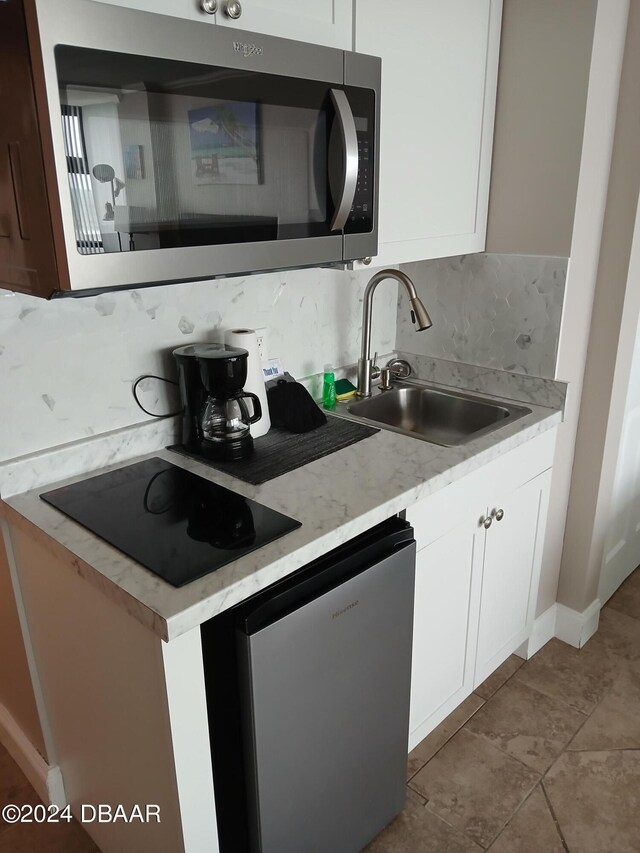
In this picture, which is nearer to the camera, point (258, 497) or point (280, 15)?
point (280, 15)

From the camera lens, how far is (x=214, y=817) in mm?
1243

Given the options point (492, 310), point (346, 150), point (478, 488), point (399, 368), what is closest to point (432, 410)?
point (399, 368)

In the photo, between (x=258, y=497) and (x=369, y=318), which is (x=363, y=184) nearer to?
(x=369, y=318)

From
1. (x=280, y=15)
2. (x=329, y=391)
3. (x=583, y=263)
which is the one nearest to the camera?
(x=280, y=15)

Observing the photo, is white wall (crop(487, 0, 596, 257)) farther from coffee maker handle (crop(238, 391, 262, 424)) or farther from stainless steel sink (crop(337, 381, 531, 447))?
coffee maker handle (crop(238, 391, 262, 424))

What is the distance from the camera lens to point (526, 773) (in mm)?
1821

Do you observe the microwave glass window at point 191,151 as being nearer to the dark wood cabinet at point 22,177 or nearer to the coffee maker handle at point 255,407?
the dark wood cabinet at point 22,177

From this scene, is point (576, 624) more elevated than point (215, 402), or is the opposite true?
point (215, 402)

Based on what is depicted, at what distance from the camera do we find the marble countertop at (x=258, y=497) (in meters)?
1.10

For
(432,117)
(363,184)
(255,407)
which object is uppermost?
(432,117)

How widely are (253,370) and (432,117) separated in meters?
0.78

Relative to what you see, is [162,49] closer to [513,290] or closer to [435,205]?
[435,205]

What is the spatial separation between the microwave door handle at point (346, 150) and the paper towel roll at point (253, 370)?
1.38 feet

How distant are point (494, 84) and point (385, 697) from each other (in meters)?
1.62
